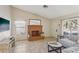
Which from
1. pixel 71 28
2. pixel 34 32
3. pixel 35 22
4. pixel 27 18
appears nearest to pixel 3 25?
pixel 27 18

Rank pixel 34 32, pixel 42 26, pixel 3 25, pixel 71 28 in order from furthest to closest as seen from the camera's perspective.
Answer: pixel 34 32, pixel 42 26, pixel 71 28, pixel 3 25

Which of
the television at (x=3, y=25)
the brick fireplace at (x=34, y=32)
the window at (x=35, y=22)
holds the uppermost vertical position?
the window at (x=35, y=22)

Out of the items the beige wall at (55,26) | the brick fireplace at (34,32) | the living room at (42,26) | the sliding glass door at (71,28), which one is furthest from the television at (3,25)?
the sliding glass door at (71,28)

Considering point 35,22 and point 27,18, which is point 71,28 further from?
point 27,18

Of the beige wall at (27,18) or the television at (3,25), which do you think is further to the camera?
the beige wall at (27,18)

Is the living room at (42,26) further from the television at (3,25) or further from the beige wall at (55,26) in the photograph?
the television at (3,25)

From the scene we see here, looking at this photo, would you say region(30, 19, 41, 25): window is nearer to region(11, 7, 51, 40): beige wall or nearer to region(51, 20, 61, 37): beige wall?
region(11, 7, 51, 40): beige wall

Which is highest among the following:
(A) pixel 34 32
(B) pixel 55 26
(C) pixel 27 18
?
(C) pixel 27 18

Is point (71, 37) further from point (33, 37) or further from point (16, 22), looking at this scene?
point (16, 22)

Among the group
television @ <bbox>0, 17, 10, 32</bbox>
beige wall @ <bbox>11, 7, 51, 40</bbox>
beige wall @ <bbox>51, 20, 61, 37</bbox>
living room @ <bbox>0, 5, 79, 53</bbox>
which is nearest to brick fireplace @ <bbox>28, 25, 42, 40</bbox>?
living room @ <bbox>0, 5, 79, 53</bbox>

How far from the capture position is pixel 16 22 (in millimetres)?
1806
